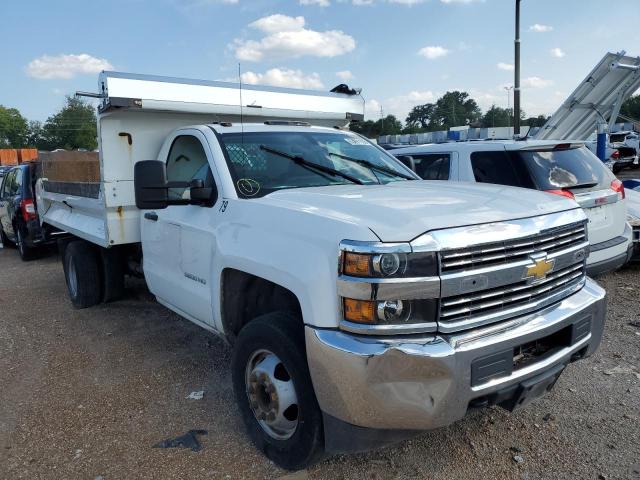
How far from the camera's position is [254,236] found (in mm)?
3072

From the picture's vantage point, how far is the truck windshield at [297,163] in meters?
3.62

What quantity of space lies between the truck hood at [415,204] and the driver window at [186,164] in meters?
0.84

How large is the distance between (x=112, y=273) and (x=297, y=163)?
3.28 m

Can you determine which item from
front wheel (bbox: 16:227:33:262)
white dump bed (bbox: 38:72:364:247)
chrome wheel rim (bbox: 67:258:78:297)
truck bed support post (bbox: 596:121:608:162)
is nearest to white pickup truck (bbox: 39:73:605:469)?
white dump bed (bbox: 38:72:364:247)

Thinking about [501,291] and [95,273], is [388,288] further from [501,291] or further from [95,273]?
[95,273]

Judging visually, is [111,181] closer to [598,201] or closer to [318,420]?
[318,420]

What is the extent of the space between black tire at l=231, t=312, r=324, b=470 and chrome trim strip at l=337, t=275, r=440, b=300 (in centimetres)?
55

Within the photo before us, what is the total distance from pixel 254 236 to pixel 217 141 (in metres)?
1.11

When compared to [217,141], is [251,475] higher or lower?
lower

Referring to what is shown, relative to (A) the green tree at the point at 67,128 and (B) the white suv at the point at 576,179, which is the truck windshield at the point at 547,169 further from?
(A) the green tree at the point at 67,128

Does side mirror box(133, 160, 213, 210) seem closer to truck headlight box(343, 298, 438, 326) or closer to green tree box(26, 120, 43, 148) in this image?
truck headlight box(343, 298, 438, 326)

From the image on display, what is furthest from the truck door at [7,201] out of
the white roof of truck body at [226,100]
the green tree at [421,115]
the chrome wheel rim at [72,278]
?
the green tree at [421,115]

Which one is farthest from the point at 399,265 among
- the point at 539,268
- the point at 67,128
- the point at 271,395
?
the point at 67,128

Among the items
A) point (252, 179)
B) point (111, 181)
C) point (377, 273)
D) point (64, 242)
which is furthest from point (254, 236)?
point (64, 242)
